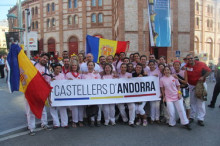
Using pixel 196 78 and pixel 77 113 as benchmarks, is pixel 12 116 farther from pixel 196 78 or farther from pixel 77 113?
pixel 196 78

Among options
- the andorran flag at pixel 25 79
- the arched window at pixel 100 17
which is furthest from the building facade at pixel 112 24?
the andorran flag at pixel 25 79

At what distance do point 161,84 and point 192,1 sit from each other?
22502mm

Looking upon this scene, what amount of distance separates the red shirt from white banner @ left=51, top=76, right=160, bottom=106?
0.97 m

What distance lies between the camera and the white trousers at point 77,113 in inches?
197

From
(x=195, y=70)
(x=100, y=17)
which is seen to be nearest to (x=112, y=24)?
(x=100, y=17)

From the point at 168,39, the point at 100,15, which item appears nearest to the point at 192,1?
the point at 168,39

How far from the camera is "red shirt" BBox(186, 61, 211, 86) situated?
202 inches

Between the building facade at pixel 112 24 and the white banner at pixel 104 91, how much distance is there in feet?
56.3

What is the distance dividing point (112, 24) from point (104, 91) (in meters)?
28.6

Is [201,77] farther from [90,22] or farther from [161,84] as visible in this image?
[90,22]

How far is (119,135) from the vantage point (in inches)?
174

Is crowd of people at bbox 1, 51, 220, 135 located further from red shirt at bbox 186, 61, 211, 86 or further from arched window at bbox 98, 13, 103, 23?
arched window at bbox 98, 13, 103, 23

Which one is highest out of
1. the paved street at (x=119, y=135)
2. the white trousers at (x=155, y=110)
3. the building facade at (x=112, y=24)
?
the building facade at (x=112, y=24)

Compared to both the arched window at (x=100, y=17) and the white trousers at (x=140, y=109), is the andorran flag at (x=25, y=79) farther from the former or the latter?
the arched window at (x=100, y=17)
